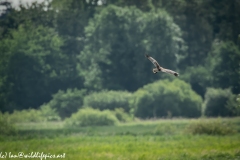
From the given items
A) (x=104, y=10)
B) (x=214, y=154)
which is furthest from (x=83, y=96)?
(x=214, y=154)

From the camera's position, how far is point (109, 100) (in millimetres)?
65125

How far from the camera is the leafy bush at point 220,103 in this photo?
6241 centimetres

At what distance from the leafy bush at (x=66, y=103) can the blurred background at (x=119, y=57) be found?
0.09m

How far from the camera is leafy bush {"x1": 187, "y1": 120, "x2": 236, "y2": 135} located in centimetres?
4338

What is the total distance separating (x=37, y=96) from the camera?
238 ft

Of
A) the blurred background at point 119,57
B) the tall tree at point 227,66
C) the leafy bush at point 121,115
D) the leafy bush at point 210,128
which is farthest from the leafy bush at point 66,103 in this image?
A: the leafy bush at point 210,128

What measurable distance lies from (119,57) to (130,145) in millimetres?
37999

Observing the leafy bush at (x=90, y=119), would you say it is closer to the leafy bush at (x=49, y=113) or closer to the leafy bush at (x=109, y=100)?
the leafy bush at (x=109, y=100)

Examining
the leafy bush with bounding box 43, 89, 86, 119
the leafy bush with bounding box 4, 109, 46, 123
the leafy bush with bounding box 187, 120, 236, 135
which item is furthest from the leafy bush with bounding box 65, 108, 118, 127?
the leafy bush with bounding box 43, 89, 86, 119

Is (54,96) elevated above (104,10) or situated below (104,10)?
below

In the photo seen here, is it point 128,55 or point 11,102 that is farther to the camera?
point 128,55

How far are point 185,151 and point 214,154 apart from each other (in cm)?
174

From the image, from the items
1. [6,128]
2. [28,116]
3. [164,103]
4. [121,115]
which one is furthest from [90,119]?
[164,103]

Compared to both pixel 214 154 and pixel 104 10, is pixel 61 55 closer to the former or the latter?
pixel 104 10
